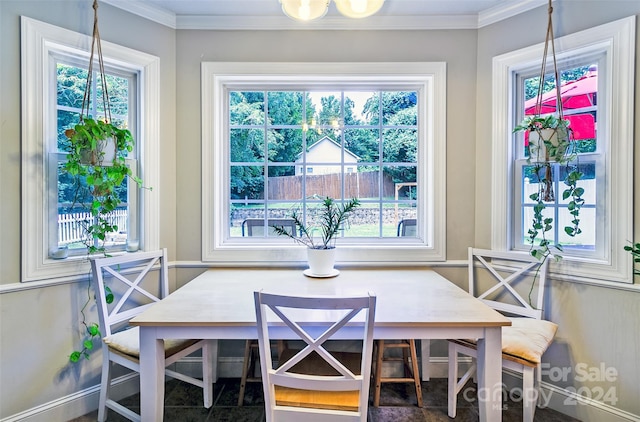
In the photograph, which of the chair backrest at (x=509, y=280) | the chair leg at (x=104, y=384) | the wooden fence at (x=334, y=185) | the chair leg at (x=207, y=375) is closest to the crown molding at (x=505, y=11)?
the wooden fence at (x=334, y=185)

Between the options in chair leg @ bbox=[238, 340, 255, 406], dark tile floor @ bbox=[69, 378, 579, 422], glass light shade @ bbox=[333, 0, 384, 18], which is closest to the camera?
glass light shade @ bbox=[333, 0, 384, 18]

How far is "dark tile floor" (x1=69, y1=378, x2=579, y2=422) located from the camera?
1.85 metres

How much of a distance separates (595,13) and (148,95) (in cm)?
268

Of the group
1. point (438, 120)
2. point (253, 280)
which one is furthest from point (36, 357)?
point (438, 120)

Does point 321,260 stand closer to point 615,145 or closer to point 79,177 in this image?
point 79,177

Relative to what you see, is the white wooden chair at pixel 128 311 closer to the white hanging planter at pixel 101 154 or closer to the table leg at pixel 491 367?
the white hanging planter at pixel 101 154

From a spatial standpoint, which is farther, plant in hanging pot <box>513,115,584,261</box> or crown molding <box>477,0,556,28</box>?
crown molding <box>477,0,556,28</box>

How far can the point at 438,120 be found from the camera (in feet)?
7.30

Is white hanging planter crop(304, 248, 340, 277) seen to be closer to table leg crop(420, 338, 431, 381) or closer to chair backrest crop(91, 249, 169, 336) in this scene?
table leg crop(420, 338, 431, 381)

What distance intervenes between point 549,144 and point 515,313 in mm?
1036

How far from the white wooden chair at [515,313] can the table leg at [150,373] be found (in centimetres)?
148

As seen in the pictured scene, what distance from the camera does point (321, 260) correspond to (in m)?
2.01

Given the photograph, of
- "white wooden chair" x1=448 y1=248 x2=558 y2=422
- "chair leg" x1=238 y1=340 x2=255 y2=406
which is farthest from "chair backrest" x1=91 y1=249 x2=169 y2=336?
"white wooden chair" x1=448 y1=248 x2=558 y2=422

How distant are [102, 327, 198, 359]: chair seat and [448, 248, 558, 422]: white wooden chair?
1490mm
